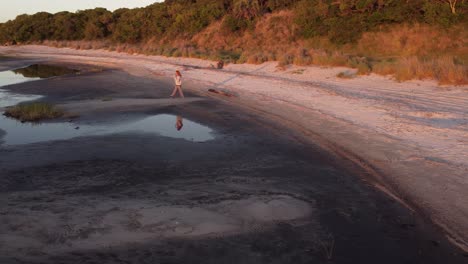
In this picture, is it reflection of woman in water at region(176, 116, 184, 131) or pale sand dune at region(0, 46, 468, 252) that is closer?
pale sand dune at region(0, 46, 468, 252)

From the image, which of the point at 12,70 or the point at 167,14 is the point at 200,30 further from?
the point at 12,70

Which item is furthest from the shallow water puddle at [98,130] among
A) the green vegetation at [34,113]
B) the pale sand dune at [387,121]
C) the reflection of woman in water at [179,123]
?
the pale sand dune at [387,121]

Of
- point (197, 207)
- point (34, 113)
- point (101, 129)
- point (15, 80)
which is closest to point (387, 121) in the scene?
point (197, 207)

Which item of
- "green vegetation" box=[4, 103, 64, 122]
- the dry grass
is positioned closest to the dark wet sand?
"green vegetation" box=[4, 103, 64, 122]

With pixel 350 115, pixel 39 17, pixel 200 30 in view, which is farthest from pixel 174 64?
pixel 39 17

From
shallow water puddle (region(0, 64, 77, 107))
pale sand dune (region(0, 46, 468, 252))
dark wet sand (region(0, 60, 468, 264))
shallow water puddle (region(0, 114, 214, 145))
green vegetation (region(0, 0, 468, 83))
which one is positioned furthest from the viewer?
green vegetation (region(0, 0, 468, 83))

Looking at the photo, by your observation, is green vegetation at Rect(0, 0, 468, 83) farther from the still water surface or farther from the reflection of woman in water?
the still water surface

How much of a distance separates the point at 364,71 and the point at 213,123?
36.0 ft

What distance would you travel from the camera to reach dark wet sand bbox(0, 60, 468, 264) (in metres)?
5.44

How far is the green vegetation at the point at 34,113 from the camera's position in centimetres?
1414

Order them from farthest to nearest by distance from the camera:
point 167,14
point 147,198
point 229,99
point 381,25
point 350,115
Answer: point 167,14, point 381,25, point 229,99, point 350,115, point 147,198

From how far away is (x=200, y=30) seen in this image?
4897 cm

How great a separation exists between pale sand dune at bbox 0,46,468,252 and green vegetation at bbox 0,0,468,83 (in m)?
2.37

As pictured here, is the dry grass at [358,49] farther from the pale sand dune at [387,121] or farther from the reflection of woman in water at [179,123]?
the reflection of woman in water at [179,123]
